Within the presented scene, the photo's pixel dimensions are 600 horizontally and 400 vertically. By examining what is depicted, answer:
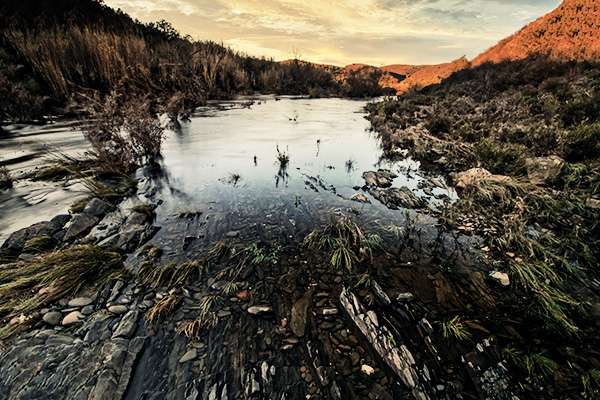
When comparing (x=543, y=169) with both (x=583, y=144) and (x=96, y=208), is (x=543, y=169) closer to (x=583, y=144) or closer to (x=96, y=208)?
(x=583, y=144)

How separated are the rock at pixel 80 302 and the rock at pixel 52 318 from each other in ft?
0.42

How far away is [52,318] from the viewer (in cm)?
217

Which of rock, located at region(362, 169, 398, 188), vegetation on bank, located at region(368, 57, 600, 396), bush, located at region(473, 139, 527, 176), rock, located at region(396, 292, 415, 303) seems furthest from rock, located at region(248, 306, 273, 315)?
bush, located at region(473, 139, 527, 176)

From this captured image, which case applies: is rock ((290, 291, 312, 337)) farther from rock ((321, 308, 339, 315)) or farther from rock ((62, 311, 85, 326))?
rock ((62, 311, 85, 326))

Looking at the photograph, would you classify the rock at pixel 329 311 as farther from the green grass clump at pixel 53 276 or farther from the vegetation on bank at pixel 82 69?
the vegetation on bank at pixel 82 69

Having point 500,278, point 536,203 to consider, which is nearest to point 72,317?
point 500,278

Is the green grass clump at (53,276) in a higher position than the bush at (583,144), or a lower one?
lower

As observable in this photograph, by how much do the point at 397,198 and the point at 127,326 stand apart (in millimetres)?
4911

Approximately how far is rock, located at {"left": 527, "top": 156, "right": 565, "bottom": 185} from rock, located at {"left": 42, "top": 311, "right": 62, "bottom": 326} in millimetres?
8352

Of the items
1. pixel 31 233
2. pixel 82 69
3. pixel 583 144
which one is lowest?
pixel 31 233

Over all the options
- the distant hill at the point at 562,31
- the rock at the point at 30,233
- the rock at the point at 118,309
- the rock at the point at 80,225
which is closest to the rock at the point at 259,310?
the rock at the point at 118,309

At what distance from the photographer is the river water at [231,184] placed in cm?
375

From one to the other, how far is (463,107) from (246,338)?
1469 cm

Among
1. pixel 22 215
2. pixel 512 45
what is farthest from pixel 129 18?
pixel 512 45
